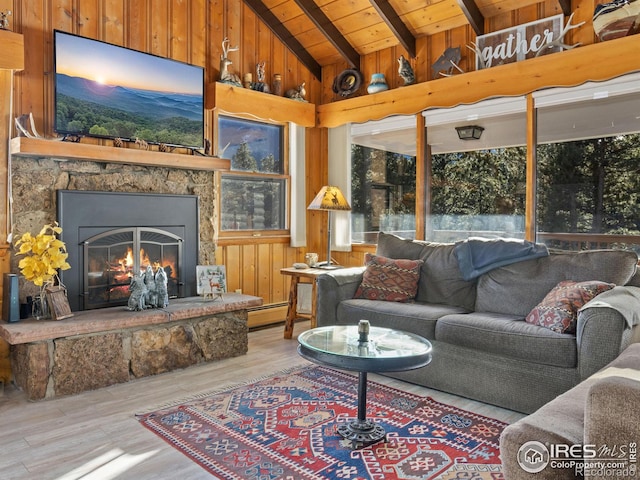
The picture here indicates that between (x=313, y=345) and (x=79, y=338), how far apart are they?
1602 millimetres

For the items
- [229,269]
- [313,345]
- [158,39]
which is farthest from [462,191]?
[158,39]

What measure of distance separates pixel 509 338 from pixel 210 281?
2.24 m

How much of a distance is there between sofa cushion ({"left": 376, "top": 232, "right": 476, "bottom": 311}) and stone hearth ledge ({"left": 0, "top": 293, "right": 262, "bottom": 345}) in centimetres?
129

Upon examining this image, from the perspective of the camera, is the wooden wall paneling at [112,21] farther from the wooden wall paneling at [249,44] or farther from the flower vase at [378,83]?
the flower vase at [378,83]

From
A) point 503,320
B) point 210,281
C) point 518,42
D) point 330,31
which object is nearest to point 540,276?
point 503,320

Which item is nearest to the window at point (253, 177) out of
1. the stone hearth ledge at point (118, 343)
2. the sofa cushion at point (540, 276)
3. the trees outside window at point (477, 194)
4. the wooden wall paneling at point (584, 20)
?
the stone hearth ledge at point (118, 343)

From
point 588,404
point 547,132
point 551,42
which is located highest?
point 551,42

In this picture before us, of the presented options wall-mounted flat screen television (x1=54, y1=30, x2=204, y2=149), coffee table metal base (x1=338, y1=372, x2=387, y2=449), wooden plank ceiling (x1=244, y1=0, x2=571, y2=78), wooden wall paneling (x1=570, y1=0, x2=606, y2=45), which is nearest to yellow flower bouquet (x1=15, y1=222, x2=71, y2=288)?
wall-mounted flat screen television (x1=54, y1=30, x2=204, y2=149)

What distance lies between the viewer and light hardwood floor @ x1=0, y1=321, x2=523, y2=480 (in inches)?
82.7

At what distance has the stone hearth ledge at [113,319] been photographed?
2.89 meters

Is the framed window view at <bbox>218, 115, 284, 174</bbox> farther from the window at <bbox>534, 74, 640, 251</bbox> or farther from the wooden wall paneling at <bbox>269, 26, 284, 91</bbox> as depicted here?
the window at <bbox>534, 74, 640, 251</bbox>

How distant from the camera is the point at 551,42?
3.80 metres

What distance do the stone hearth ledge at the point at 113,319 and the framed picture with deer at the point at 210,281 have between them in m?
0.06

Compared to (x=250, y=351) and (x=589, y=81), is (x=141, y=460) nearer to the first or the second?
(x=250, y=351)
